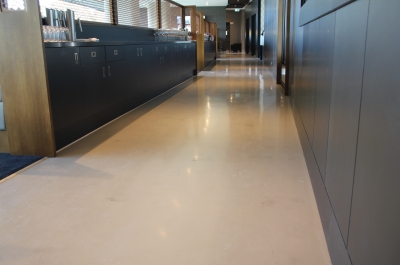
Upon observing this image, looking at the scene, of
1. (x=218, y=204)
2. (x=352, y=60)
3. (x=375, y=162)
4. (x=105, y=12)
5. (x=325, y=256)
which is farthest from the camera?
(x=105, y=12)

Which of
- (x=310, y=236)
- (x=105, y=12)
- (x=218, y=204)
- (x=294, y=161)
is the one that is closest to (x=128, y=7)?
(x=105, y=12)

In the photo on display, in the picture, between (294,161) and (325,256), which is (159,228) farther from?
(294,161)

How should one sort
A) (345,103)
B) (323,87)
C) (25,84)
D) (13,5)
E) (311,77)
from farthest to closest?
(25,84) < (13,5) < (311,77) < (323,87) < (345,103)

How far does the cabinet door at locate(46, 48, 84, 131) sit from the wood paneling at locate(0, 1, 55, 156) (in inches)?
4.4

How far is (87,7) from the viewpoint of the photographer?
4953 mm

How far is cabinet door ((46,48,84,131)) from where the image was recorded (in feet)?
10.5

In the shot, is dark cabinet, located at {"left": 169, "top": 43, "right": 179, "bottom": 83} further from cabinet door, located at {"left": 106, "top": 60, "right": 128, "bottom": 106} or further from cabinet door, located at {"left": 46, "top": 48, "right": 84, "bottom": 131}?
cabinet door, located at {"left": 46, "top": 48, "right": 84, "bottom": 131}

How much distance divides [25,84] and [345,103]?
2.60m

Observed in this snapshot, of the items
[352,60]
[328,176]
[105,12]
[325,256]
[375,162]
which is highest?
[105,12]

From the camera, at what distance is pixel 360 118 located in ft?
3.96

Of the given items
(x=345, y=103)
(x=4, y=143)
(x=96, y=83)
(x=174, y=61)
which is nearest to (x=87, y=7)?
(x=96, y=83)

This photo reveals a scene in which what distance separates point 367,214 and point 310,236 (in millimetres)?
777

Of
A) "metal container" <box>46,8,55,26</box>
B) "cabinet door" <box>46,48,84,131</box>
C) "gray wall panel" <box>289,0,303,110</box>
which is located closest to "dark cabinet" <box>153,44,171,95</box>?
"gray wall panel" <box>289,0,303,110</box>

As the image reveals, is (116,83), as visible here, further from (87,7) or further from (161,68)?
(161,68)
